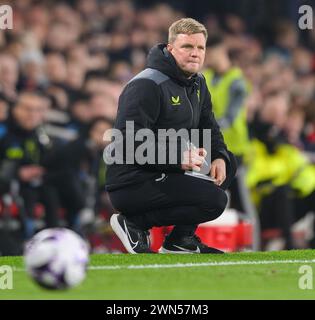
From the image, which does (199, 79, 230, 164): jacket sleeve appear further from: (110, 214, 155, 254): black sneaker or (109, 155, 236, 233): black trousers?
(110, 214, 155, 254): black sneaker

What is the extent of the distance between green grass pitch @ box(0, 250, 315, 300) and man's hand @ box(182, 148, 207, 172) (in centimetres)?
63

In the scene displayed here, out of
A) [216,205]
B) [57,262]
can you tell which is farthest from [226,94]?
[57,262]

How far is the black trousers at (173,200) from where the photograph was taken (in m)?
8.46

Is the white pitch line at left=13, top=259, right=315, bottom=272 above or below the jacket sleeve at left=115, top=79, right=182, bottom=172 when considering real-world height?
below

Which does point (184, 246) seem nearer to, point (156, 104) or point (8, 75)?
point (156, 104)

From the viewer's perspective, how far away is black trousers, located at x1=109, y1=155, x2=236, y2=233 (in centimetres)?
846

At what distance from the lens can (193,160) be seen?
8.13 m

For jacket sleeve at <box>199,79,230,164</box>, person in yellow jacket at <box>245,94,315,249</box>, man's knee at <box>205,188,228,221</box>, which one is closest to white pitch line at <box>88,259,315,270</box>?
man's knee at <box>205,188,228,221</box>

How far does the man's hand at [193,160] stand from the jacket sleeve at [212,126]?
597 millimetres

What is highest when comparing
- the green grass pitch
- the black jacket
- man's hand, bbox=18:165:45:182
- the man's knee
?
the black jacket

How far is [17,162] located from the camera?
12125 millimetres

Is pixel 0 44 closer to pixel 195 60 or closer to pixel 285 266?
pixel 195 60

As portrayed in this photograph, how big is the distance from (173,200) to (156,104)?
70 cm
